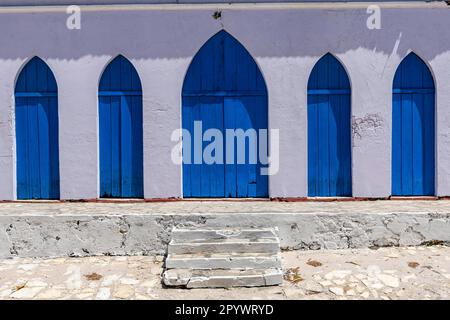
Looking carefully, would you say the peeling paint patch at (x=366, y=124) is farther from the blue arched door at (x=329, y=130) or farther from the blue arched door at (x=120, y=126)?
the blue arched door at (x=120, y=126)

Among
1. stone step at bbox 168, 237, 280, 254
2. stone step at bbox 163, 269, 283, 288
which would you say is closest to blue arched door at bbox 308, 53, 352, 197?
stone step at bbox 168, 237, 280, 254

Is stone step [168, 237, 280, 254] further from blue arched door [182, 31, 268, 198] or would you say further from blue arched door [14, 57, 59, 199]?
blue arched door [14, 57, 59, 199]

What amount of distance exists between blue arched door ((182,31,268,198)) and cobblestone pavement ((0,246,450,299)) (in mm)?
1605

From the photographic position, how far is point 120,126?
639 centimetres

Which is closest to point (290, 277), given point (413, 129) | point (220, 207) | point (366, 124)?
point (220, 207)

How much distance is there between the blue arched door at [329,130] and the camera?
20.8 ft

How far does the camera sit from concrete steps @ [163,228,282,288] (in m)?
4.51

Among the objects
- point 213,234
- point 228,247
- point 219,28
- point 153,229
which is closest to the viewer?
point 228,247

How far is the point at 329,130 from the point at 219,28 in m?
2.30

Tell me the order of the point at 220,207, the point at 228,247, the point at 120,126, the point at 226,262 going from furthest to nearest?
the point at 120,126
the point at 220,207
the point at 228,247
the point at 226,262

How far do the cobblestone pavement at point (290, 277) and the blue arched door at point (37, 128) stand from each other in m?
1.47

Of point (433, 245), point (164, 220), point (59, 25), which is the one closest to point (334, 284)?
point (433, 245)

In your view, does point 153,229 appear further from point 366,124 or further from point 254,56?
point 366,124

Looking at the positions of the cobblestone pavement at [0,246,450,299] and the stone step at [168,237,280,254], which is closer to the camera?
the cobblestone pavement at [0,246,450,299]
